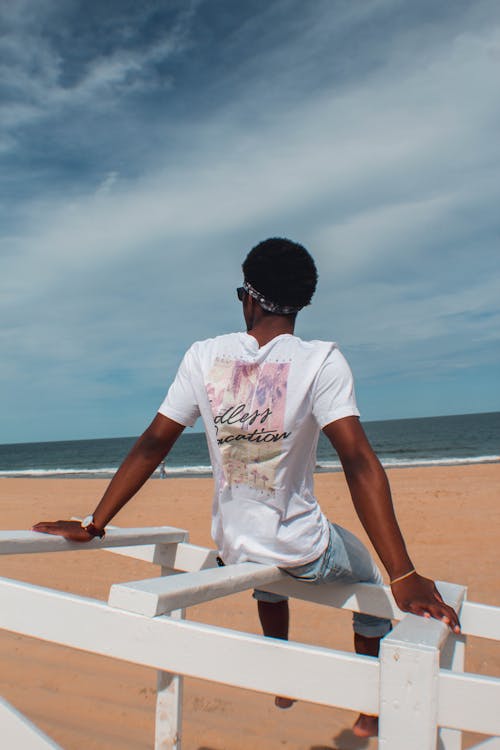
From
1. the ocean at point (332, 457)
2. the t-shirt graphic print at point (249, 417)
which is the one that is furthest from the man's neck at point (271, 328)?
the ocean at point (332, 457)

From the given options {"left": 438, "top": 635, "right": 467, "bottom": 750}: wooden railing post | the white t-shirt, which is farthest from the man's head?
{"left": 438, "top": 635, "right": 467, "bottom": 750}: wooden railing post

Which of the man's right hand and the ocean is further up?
the man's right hand

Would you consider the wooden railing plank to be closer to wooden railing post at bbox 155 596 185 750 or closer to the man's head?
wooden railing post at bbox 155 596 185 750

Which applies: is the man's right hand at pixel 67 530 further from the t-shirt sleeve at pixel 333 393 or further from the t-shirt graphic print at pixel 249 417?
the t-shirt sleeve at pixel 333 393

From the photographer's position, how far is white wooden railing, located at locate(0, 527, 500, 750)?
1.13m

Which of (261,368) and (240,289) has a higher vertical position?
(240,289)

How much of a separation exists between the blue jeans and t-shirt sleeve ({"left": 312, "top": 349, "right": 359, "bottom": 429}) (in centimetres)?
47

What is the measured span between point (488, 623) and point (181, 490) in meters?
15.1

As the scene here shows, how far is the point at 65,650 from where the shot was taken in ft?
14.3

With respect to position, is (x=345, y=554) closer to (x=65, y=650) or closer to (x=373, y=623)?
(x=373, y=623)

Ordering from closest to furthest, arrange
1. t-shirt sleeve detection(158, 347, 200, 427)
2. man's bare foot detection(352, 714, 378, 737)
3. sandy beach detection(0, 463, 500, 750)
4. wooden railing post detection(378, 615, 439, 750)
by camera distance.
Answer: wooden railing post detection(378, 615, 439, 750) → man's bare foot detection(352, 714, 378, 737) → t-shirt sleeve detection(158, 347, 200, 427) → sandy beach detection(0, 463, 500, 750)

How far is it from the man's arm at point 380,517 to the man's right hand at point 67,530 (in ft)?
3.22

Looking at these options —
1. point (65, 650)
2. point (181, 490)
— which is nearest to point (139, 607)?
point (65, 650)

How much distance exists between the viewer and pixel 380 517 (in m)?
1.78
